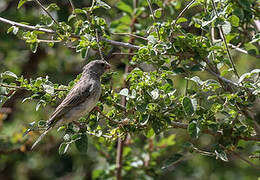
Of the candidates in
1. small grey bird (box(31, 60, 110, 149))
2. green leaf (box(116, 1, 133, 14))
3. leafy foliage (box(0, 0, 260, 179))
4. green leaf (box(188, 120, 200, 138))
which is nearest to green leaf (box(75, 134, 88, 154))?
leafy foliage (box(0, 0, 260, 179))

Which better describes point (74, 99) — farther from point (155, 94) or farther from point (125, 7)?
point (125, 7)

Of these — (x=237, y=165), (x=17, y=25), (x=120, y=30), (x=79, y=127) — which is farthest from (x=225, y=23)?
(x=237, y=165)

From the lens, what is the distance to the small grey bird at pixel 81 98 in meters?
3.34

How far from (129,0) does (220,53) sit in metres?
1.71

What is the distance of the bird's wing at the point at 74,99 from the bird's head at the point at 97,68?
0.11 metres

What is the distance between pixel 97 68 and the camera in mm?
3771

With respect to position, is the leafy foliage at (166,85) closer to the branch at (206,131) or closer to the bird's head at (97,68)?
the branch at (206,131)

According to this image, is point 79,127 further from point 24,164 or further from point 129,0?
point 24,164

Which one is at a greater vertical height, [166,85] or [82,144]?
[166,85]

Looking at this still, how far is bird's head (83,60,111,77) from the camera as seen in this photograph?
3676 mm

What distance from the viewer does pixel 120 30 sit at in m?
4.59

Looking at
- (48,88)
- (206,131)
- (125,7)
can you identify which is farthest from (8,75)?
(125,7)

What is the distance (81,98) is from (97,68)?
0.31m

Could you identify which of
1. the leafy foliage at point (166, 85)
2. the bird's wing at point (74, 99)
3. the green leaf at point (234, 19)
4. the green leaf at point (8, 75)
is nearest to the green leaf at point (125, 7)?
the leafy foliage at point (166, 85)
